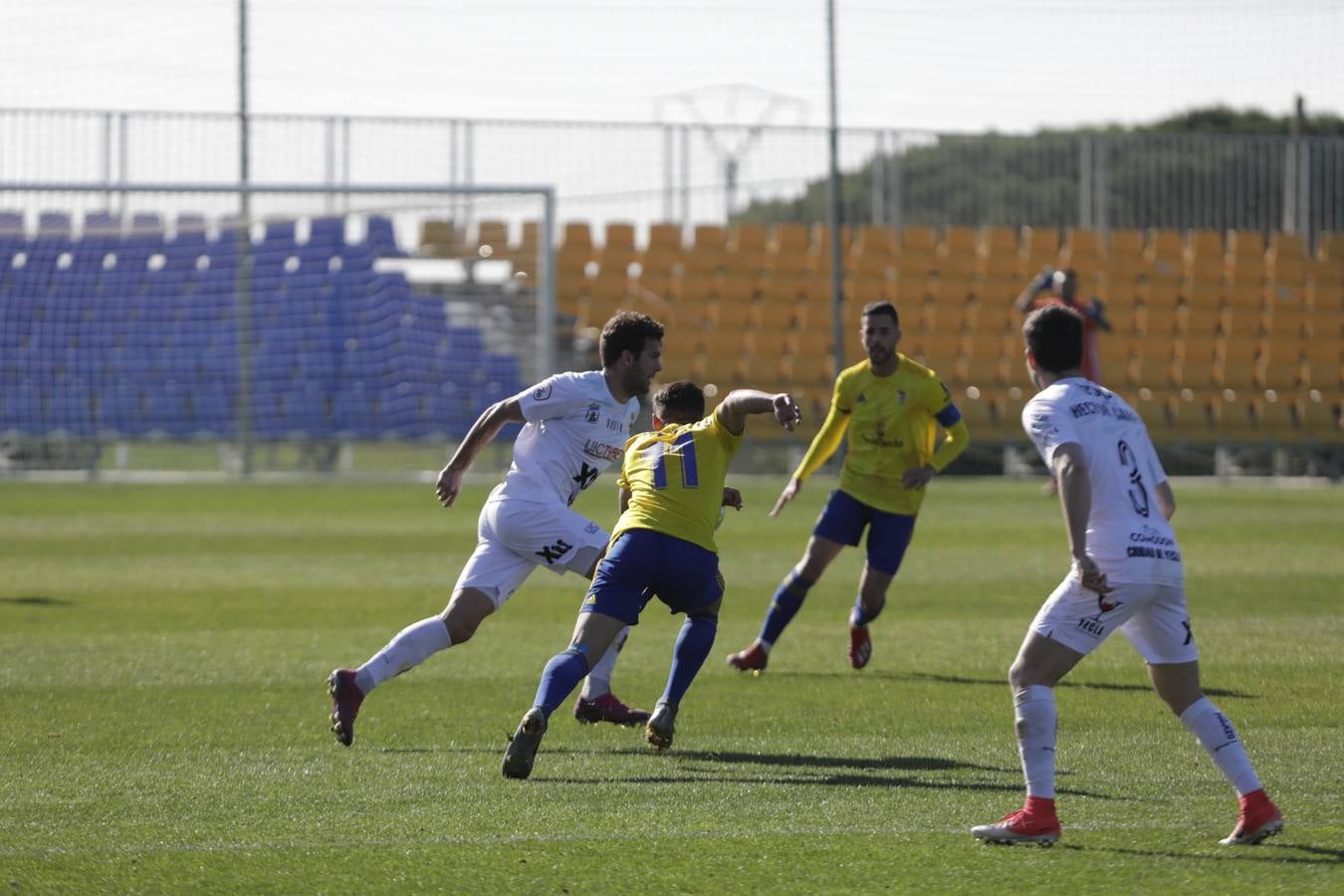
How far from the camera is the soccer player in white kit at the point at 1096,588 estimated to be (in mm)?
5465

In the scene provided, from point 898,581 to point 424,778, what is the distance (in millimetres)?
7933

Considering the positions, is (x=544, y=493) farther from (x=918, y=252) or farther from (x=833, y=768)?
(x=918, y=252)

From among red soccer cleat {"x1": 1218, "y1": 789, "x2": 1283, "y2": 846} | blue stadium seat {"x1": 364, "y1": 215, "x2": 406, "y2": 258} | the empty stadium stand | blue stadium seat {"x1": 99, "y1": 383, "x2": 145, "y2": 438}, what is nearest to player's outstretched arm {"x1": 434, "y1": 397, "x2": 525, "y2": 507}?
red soccer cleat {"x1": 1218, "y1": 789, "x2": 1283, "y2": 846}

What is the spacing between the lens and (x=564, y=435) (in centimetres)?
773

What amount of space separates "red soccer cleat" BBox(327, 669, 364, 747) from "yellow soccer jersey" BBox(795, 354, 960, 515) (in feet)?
11.3

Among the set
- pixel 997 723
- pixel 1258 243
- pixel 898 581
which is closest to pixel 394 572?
pixel 898 581

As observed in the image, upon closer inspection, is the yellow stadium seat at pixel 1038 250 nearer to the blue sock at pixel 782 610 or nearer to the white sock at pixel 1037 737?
the blue sock at pixel 782 610

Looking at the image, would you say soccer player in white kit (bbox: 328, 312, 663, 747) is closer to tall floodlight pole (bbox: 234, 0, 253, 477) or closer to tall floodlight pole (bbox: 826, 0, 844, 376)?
tall floodlight pole (bbox: 826, 0, 844, 376)

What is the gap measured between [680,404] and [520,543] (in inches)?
37.2

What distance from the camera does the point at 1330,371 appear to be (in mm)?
29781

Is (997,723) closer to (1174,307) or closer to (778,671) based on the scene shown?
(778,671)

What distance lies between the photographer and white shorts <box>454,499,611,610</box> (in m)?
7.52

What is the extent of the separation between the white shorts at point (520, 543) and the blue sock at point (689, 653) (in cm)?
63

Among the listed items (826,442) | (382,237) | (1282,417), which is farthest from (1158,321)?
(826,442)
